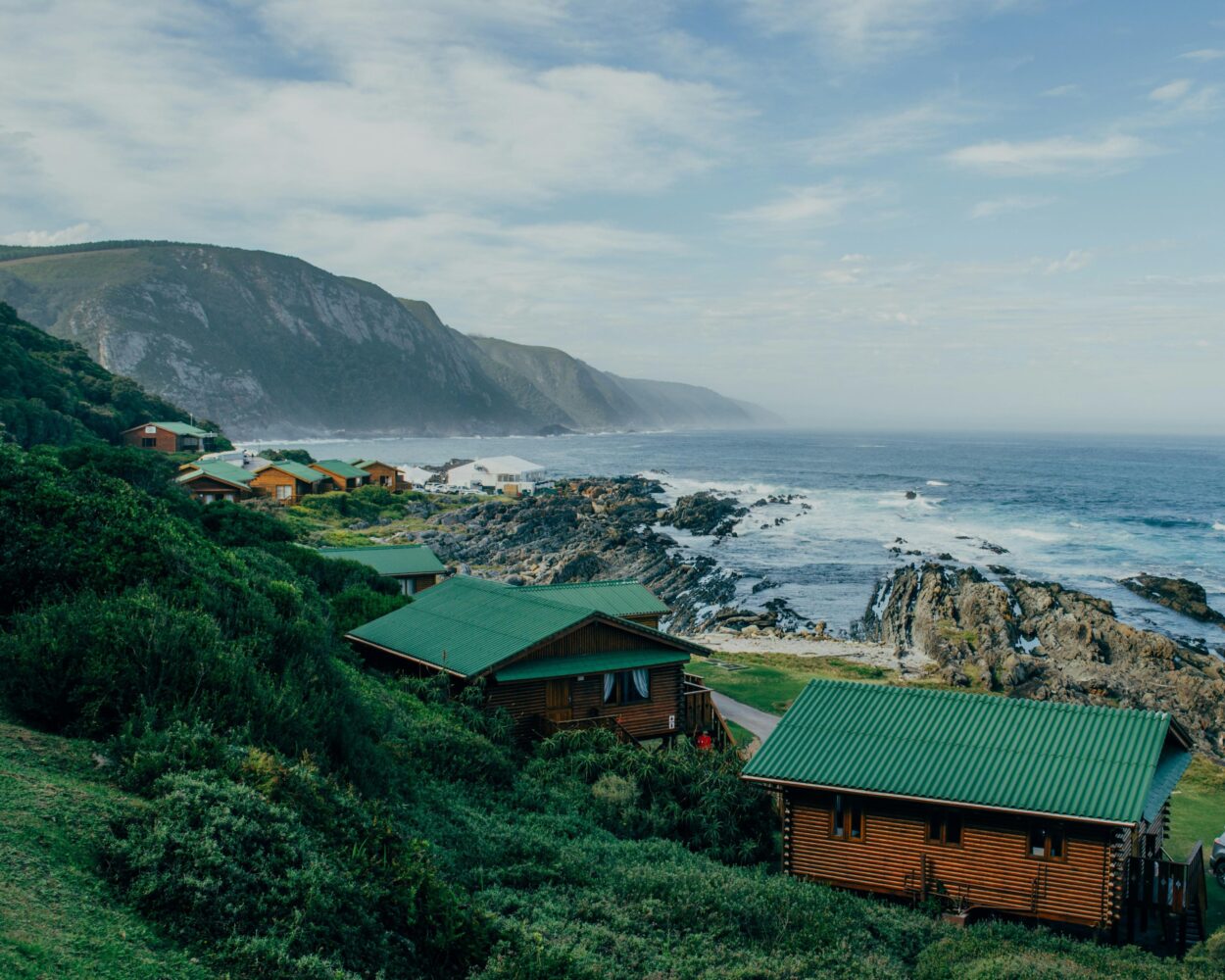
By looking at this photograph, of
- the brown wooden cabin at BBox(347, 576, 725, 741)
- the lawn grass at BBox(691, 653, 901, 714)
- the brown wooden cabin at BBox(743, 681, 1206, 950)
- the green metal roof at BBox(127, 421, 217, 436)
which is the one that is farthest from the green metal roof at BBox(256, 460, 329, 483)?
the brown wooden cabin at BBox(743, 681, 1206, 950)

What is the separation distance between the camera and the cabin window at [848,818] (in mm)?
17566

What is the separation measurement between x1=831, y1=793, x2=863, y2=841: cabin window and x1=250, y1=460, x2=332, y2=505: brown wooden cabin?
67384mm

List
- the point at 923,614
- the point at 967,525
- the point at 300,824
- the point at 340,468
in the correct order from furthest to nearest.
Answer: the point at 340,468 → the point at 967,525 → the point at 923,614 → the point at 300,824

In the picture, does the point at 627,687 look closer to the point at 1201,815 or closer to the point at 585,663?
the point at 585,663

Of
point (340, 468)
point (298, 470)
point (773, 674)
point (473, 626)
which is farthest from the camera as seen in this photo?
point (340, 468)

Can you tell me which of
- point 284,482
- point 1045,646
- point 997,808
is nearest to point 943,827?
point 997,808

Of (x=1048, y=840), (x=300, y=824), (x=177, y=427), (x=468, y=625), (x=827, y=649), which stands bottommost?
(x=827, y=649)

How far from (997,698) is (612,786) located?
26.0ft

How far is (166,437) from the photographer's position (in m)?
94.2

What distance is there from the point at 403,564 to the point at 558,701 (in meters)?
18.4

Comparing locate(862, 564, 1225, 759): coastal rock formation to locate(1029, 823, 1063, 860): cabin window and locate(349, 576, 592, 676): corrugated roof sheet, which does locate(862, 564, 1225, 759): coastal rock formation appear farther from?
locate(349, 576, 592, 676): corrugated roof sheet

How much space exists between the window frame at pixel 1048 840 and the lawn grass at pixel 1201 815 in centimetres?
337

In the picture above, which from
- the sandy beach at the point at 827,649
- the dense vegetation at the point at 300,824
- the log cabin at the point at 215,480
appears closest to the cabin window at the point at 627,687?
the dense vegetation at the point at 300,824

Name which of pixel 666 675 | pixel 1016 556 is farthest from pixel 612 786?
pixel 1016 556
